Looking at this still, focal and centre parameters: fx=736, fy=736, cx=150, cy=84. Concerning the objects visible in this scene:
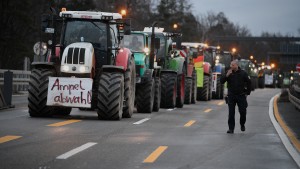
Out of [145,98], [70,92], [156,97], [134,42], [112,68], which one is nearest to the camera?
[70,92]

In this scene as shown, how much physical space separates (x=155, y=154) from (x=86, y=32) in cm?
841

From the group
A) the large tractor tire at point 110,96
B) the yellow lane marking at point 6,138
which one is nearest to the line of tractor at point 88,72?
the large tractor tire at point 110,96

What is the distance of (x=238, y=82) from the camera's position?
1775cm

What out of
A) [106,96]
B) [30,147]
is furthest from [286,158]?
[106,96]

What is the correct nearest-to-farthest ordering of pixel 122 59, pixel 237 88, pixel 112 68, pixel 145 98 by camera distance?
pixel 237 88
pixel 112 68
pixel 122 59
pixel 145 98

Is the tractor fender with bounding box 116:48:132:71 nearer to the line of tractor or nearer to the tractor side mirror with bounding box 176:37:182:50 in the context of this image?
the line of tractor

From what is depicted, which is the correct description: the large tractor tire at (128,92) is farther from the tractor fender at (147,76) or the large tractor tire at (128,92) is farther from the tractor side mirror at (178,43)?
the tractor side mirror at (178,43)

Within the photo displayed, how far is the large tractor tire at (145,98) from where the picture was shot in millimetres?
23797

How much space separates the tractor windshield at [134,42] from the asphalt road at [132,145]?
6.17 meters

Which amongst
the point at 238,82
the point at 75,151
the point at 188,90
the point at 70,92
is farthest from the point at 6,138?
the point at 188,90

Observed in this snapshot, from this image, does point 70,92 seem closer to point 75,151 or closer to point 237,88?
point 237,88

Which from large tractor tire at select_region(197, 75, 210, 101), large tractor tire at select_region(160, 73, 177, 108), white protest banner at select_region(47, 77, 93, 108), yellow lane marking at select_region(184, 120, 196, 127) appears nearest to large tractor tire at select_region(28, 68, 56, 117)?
white protest banner at select_region(47, 77, 93, 108)

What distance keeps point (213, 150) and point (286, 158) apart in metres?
1.40

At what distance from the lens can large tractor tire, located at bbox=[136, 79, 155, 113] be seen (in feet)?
78.1
